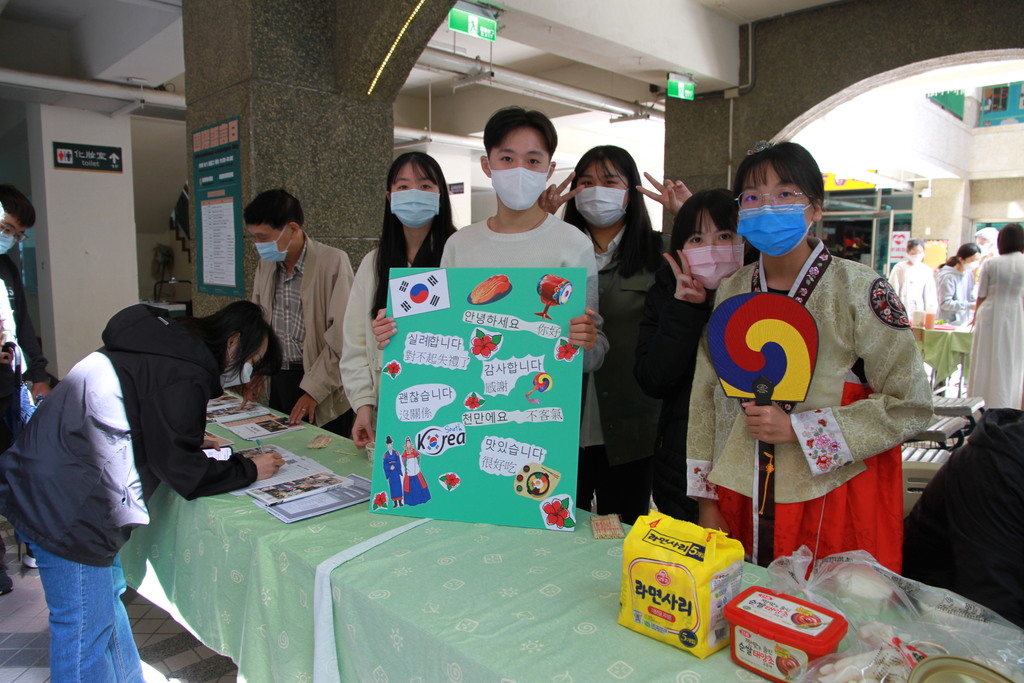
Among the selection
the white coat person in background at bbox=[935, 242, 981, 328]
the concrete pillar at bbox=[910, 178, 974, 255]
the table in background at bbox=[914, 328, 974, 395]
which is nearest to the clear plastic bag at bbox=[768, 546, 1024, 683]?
the table in background at bbox=[914, 328, 974, 395]

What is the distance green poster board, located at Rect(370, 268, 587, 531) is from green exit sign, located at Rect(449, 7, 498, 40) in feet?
12.0

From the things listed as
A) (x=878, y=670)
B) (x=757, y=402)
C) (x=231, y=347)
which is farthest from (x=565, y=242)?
(x=878, y=670)

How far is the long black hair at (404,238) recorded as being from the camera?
6.77 ft

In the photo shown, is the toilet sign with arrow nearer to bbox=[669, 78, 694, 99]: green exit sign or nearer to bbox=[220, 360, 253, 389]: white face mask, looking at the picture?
bbox=[669, 78, 694, 99]: green exit sign

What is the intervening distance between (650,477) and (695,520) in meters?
0.48

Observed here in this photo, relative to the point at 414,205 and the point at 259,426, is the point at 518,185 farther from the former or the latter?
the point at 259,426

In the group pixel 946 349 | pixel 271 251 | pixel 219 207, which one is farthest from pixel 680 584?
pixel 946 349

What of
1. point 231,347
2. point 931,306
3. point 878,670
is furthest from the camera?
point 931,306

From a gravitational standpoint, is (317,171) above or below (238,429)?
above

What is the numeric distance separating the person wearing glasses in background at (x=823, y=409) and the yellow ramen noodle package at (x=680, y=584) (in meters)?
0.38

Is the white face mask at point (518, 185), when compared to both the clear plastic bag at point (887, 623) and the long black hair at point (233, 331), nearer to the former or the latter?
the long black hair at point (233, 331)

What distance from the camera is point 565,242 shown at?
1.75 m

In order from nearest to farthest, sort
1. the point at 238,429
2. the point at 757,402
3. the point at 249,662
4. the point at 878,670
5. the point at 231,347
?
the point at 878,670, the point at 757,402, the point at 249,662, the point at 231,347, the point at 238,429

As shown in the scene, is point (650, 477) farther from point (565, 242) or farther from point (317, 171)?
point (317, 171)
